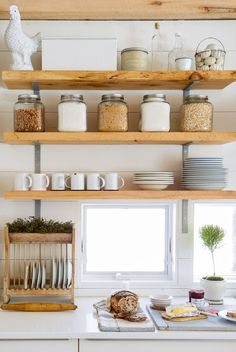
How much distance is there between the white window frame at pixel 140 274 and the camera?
228 cm

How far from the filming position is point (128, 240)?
2.40 meters

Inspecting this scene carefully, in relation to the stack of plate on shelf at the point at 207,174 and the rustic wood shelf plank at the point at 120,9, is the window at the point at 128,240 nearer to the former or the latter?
the stack of plate on shelf at the point at 207,174

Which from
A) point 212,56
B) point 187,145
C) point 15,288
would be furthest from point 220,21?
point 15,288

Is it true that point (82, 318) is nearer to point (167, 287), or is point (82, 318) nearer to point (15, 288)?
point (15, 288)

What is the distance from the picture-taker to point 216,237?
2195mm

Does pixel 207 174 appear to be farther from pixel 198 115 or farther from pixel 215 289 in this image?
pixel 215 289

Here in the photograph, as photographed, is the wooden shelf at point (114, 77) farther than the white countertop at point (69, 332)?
Yes

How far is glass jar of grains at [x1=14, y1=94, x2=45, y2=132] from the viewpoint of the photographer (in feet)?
6.56

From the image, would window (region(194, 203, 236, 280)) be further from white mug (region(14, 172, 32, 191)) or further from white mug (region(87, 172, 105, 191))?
white mug (region(14, 172, 32, 191))

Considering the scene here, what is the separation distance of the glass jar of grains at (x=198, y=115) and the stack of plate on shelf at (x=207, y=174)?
159mm

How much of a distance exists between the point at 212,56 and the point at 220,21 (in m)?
0.36

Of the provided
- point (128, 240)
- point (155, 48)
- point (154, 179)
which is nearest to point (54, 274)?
point (128, 240)

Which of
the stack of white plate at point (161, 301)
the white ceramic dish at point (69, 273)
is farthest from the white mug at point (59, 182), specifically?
the stack of white plate at point (161, 301)

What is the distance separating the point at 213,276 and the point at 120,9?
1442 mm
